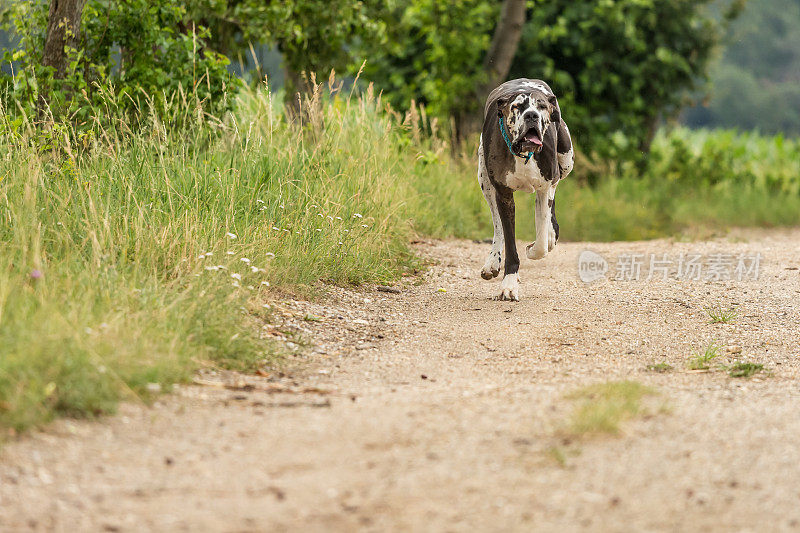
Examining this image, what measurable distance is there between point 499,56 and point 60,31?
783 cm

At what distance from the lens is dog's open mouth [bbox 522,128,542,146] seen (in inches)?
239

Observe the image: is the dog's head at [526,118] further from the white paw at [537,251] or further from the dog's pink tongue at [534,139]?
the white paw at [537,251]

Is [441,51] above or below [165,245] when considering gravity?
above

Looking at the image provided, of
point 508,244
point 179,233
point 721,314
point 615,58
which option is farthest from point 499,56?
point 179,233

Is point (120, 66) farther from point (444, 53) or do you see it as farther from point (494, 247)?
point (444, 53)

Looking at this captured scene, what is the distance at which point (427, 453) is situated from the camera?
11.4ft

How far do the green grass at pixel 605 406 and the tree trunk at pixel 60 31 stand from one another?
4.80 m

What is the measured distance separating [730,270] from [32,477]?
6549mm

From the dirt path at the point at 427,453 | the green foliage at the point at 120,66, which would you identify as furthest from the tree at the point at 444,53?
the dirt path at the point at 427,453

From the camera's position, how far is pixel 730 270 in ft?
27.1

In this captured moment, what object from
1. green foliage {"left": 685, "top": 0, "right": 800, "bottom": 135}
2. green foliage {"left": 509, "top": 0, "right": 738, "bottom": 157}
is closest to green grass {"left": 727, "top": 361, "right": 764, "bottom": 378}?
green foliage {"left": 509, "top": 0, "right": 738, "bottom": 157}

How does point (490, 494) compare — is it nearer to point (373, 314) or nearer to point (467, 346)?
point (467, 346)

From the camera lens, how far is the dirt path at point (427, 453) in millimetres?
3020

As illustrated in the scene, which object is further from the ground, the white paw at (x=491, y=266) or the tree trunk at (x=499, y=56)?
the tree trunk at (x=499, y=56)
